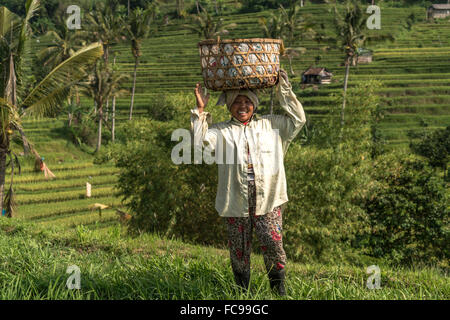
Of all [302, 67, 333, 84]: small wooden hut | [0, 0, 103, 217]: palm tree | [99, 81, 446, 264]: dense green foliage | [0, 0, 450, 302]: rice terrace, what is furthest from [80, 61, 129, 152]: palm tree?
[0, 0, 103, 217]: palm tree

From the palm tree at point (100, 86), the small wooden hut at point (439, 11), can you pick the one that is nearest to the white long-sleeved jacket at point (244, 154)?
the palm tree at point (100, 86)

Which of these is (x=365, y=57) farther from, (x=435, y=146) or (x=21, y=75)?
(x=21, y=75)

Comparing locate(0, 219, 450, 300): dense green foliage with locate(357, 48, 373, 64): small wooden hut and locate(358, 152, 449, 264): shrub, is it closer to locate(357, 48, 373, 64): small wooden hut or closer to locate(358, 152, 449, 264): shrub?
locate(358, 152, 449, 264): shrub

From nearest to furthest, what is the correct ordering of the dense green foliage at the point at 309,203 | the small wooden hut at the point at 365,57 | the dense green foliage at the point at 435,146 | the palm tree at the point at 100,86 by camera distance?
1. the dense green foliage at the point at 309,203
2. the dense green foliage at the point at 435,146
3. the palm tree at the point at 100,86
4. the small wooden hut at the point at 365,57

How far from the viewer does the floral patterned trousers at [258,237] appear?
3.25 metres

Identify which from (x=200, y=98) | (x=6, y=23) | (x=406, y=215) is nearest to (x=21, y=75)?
(x=6, y=23)

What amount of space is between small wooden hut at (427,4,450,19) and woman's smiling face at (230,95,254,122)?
62865 millimetres

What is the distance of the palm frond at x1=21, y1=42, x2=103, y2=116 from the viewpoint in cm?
976

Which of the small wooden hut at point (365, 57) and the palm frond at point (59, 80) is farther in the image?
the small wooden hut at point (365, 57)

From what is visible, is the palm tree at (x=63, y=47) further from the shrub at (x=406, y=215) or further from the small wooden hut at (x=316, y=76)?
the shrub at (x=406, y=215)

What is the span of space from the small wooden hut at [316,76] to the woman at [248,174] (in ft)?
125

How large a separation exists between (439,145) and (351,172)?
47.8 ft

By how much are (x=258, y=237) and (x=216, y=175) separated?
11.8 metres
